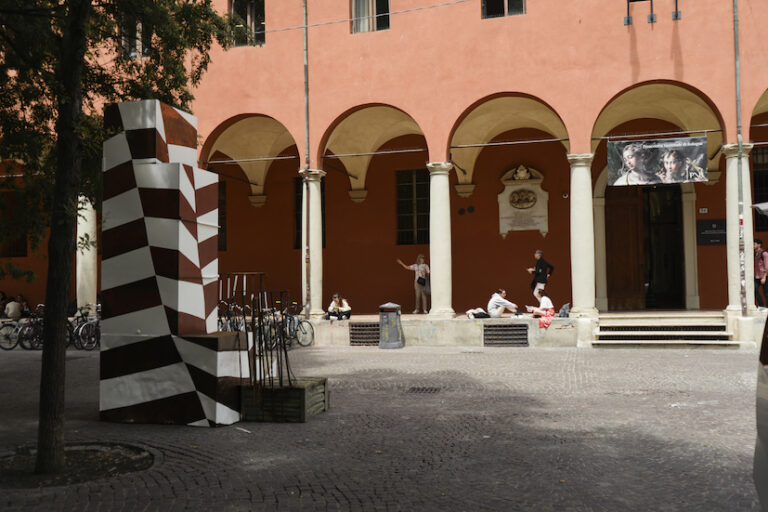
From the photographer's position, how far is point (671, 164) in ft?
43.4

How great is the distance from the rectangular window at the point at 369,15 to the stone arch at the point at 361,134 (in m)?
1.78

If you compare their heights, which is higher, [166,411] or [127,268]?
[127,268]

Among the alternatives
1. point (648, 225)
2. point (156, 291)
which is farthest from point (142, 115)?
point (648, 225)

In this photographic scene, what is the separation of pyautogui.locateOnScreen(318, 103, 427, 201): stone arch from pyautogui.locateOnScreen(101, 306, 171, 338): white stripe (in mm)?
8669

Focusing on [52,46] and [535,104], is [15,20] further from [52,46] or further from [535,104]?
[535,104]

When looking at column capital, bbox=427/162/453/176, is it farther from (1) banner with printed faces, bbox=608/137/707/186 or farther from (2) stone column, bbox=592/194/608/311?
(2) stone column, bbox=592/194/608/311

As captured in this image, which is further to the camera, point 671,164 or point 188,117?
point 671,164

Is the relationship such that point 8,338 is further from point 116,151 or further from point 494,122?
point 494,122

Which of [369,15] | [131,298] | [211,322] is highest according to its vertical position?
[369,15]

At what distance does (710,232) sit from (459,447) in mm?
12701

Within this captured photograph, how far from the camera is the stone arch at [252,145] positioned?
1568 centimetres

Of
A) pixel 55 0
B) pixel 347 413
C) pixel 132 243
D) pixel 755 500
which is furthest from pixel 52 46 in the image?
pixel 755 500

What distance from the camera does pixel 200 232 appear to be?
22.5ft

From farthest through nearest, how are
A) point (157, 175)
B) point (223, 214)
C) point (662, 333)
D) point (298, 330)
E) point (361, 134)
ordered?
1. point (223, 214)
2. point (361, 134)
3. point (298, 330)
4. point (662, 333)
5. point (157, 175)
